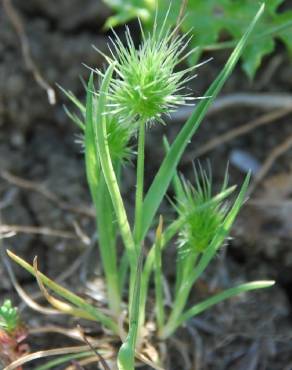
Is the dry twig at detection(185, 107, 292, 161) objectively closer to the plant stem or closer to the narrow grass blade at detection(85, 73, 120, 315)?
the narrow grass blade at detection(85, 73, 120, 315)

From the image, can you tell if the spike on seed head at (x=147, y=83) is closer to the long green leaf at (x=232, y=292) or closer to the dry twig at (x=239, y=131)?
the long green leaf at (x=232, y=292)

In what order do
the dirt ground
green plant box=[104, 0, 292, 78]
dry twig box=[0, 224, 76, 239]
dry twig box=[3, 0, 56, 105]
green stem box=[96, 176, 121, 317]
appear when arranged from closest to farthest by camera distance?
green stem box=[96, 176, 121, 317] < the dirt ground < dry twig box=[0, 224, 76, 239] < green plant box=[104, 0, 292, 78] < dry twig box=[3, 0, 56, 105]

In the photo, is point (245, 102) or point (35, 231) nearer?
point (35, 231)

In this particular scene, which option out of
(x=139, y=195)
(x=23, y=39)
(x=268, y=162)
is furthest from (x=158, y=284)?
(x=23, y=39)

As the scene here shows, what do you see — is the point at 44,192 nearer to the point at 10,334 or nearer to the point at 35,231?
the point at 35,231

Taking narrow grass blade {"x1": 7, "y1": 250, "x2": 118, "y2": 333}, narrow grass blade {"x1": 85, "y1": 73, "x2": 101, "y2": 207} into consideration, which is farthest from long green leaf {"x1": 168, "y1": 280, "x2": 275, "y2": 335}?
narrow grass blade {"x1": 85, "y1": 73, "x2": 101, "y2": 207}

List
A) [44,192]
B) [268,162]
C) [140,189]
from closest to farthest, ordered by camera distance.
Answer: [140,189] → [44,192] → [268,162]

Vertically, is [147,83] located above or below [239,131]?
above

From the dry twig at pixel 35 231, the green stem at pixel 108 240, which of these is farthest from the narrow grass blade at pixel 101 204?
the dry twig at pixel 35 231
